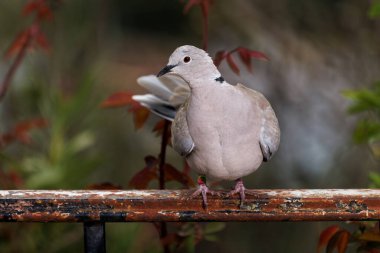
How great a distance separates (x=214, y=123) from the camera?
73.2 inches

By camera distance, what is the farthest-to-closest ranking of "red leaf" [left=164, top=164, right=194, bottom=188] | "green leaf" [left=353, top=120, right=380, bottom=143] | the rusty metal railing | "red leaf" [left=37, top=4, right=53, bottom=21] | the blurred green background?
1. the blurred green background
2. "red leaf" [left=37, top=4, right=53, bottom=21]
3. "green leaf" [left=353, top=120, right=380, bottom=143]
4. "red leaf" [left=164, top=164, right=194, bottom=188]
5. the rusty metal railing

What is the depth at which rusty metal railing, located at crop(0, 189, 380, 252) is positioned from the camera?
1.44 metres

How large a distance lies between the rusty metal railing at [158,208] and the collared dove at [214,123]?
327 mm

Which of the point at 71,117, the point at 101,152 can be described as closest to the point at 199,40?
the point at 101,152

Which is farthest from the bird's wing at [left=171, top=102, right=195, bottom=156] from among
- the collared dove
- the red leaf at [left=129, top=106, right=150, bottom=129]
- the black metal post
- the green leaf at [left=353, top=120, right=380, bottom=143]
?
the green leaf at [left=353, top=120, right=380, bottom=143]

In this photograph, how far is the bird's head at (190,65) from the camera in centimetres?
186

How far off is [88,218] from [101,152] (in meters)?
3.35

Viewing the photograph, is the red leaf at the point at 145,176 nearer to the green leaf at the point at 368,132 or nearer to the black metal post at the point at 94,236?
the black metal post at the point at 94,236

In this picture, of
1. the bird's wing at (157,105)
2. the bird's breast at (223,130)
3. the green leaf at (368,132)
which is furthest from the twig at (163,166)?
the green leaf at (368,132)

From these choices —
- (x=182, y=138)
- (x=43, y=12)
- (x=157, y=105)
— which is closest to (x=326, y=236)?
(x=182, y=138)

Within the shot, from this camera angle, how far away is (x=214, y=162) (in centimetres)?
189

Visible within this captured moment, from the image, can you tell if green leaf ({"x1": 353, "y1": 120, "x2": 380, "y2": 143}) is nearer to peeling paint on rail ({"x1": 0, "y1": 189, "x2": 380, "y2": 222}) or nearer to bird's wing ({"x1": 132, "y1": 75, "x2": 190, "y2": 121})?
bird's wing ({"x1": 132, "y1": 75, "x2": 190, "y2": 121})

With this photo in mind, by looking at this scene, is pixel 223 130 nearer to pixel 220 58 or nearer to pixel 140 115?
pixel 220 58

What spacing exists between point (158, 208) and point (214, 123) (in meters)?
0.44
